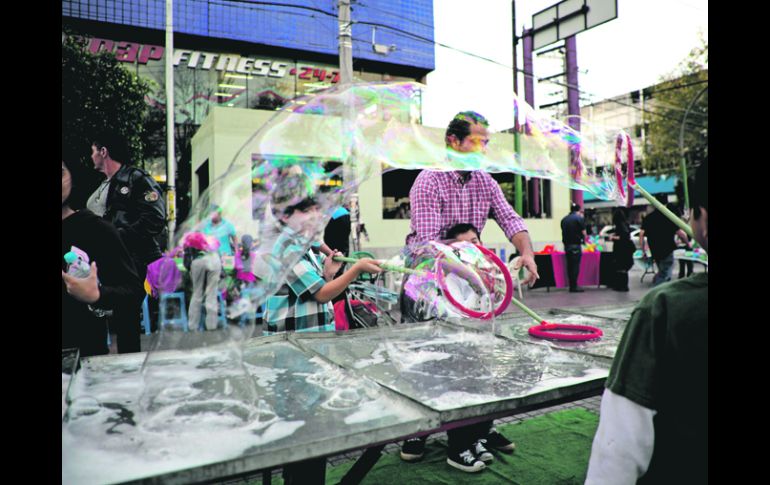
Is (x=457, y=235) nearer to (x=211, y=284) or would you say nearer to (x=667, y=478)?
(x=211, y=284)

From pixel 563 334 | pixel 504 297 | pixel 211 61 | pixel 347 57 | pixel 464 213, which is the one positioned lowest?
pixel 563 334

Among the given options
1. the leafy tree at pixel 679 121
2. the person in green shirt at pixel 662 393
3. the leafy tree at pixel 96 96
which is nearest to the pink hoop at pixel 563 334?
the person in green shirt at pixel 662 393

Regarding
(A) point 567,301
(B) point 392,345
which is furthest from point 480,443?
(A) point 567,301

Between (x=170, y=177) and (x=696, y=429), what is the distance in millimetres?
13460

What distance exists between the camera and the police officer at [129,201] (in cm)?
361

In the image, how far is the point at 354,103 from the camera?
2.87 metres

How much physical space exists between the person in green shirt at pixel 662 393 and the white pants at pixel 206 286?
1.32 m

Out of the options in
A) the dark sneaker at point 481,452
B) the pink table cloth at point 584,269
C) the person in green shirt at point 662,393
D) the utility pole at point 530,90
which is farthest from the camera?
the utility pole at point 530,90

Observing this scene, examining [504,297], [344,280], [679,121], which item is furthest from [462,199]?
[679,121]

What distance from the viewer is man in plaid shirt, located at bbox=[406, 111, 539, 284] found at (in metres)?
3.34

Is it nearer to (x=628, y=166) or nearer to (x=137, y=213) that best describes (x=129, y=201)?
(x=137, y=213)

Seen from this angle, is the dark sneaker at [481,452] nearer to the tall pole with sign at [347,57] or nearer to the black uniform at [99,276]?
the black uniform at [99,276]

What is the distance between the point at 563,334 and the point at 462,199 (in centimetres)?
122

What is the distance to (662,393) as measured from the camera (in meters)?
1.30
